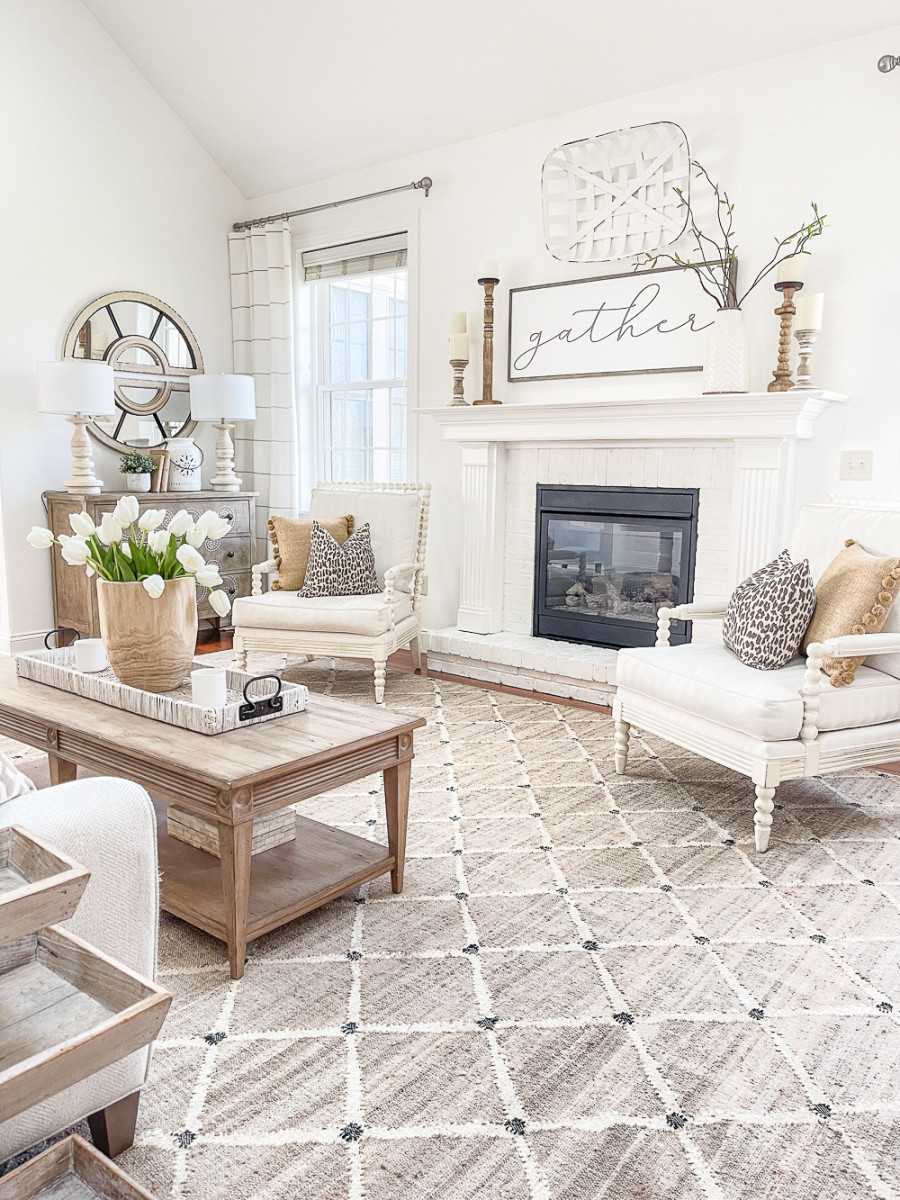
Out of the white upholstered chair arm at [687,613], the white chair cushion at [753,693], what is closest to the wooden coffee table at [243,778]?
the white chair cushion at [753,693]

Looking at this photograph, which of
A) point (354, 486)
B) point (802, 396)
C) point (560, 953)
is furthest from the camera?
point (354, 486)

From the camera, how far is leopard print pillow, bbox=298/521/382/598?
13.9 feet

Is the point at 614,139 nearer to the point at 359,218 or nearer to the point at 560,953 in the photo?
the point at 359,218

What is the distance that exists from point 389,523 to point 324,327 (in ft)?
5.85

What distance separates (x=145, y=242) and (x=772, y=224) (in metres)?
3.44

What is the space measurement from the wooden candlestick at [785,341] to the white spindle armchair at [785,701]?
699 mm

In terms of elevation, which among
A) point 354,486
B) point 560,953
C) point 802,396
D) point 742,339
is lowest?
point 560,953

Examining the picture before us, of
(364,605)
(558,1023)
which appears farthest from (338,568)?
(558,1023)

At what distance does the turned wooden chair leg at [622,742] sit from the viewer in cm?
313

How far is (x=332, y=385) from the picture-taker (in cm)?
559

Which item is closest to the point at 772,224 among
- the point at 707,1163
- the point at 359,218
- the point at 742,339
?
the point at 742,339

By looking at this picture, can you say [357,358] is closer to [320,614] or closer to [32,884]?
[320,614]

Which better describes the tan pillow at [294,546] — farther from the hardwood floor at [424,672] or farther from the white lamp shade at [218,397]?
the white lamp shade at [218,397]

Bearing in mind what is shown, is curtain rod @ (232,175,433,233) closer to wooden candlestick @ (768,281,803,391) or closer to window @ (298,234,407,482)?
window @ (298,234,407,482)
